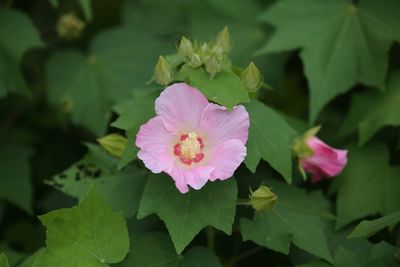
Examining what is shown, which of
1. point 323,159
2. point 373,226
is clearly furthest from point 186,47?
point 373,226

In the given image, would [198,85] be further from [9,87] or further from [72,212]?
[9,87]

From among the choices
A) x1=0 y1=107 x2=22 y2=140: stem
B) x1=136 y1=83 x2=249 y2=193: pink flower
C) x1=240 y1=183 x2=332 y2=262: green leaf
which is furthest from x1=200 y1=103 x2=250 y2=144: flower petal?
x1=0 y1=107 x2=22 y2=140: stem

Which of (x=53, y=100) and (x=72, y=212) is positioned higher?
(x=72, y=212)

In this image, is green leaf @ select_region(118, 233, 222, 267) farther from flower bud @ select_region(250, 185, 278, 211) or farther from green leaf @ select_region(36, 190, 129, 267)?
flower bud @ select_region(250, 185, 278, 211)

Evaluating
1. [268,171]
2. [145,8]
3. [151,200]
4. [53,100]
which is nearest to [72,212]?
[151,200]

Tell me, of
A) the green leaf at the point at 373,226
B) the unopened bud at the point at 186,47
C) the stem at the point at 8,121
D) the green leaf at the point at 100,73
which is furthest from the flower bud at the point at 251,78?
the stem at the point at 8,121
